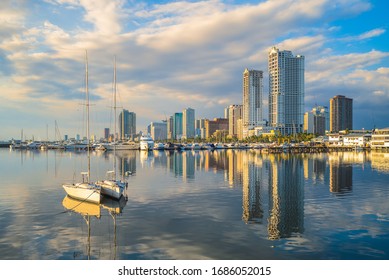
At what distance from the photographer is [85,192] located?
128 feet

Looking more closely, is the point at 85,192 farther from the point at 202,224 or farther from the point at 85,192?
the point at 202,224

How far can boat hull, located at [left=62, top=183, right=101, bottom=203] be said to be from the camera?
38.1 m

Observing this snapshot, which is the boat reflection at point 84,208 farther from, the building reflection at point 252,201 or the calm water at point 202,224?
the building reflection at point 252,201

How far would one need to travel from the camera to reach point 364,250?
910 inches

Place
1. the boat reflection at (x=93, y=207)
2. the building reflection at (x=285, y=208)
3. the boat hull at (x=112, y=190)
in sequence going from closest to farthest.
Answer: the building reflection at (x=285, y=208) < the boat reflection at (x=93, y=207) < the boat hull at (x=112, y=190)

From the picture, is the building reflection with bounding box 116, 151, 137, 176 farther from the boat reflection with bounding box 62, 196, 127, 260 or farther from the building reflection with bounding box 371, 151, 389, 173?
the building reflection with bounding box 371, 151, 389, 173

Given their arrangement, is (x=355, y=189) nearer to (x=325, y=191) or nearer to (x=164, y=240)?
(x=325, y=191)

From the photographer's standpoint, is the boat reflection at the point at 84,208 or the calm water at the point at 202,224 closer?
the calm water at the point at 202,224

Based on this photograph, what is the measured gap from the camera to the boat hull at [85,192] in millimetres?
38094

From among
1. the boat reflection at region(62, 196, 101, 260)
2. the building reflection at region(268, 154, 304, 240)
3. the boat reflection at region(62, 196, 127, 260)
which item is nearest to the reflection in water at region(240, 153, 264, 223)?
the building reflection at region(268, 154, 304, 240)

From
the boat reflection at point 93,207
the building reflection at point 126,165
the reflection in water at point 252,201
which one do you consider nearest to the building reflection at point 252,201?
the reflection in water at point 252,201

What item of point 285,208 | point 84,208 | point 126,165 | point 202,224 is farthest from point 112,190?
point 126,165

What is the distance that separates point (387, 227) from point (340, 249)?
892cm
